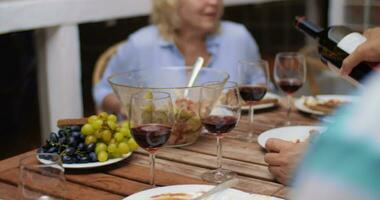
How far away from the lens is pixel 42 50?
267cm

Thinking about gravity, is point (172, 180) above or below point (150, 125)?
below

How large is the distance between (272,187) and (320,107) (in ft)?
2.20

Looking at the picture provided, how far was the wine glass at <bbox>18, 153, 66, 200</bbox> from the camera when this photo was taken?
1017 mm

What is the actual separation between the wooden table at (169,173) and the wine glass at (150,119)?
118 mm

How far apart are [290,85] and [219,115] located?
459mm

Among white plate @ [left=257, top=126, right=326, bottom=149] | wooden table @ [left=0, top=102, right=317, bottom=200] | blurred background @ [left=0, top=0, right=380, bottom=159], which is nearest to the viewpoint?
wooden table @ [left=0, top=102, right=317, bottom=200]

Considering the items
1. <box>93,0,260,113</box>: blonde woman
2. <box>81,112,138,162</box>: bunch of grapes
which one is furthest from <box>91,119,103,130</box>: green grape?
<box>93,0,260,113</box>: blonde woman

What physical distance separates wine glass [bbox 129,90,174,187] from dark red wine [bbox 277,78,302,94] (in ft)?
2.11

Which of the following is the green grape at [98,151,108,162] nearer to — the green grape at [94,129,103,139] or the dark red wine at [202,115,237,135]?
the green grape at [94,129,103,139]

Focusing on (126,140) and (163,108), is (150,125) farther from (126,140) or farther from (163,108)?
(126,140)

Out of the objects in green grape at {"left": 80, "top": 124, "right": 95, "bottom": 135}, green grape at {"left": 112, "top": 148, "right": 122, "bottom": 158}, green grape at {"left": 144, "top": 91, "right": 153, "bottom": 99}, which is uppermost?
green grape at {"left": 144, "top": 91, "right": 153, "bottom": 99}

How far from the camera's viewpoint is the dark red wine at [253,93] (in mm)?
1531

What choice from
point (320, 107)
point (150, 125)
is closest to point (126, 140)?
point (150, 125)

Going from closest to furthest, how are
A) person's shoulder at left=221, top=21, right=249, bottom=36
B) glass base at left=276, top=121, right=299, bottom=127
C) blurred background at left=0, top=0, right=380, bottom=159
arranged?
1. glass base at left=276, top=121, right=299, bottom=127
2. person's shoulder at left=221, top=21, right=249, bottom=36
3. blurred background at left=0, top=0, right=380, bottom=159
